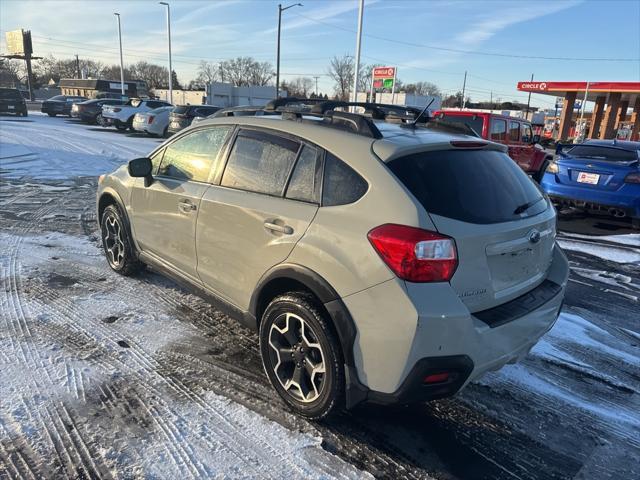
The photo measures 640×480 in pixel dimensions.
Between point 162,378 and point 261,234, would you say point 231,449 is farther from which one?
point 261,234

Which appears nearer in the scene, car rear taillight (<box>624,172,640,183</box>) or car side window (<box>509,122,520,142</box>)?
car rear taillight (<box>624,172,640,183</box>)

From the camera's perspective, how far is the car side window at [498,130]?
11.5 m

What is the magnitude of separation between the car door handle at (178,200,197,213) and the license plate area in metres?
7.44

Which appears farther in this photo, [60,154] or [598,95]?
[598,95]

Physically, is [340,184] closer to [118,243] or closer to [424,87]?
[118,243]

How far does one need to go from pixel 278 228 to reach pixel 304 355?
756 millimetres

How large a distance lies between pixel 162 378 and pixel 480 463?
202 centimetres

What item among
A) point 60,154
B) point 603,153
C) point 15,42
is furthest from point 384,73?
point 15,42

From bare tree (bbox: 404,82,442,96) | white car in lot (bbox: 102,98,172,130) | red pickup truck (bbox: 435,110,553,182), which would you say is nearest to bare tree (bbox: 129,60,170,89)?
bare tree (bbox: 404,82,442,96)

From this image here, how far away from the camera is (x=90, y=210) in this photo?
7.55 metres

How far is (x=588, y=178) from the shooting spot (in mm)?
8211

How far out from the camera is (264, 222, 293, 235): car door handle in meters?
2.68

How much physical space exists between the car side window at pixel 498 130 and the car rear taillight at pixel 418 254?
1020cm

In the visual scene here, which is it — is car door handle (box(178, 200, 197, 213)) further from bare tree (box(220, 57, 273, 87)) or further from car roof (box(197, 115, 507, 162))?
bare tree (box(220, 57, 273, 87))
